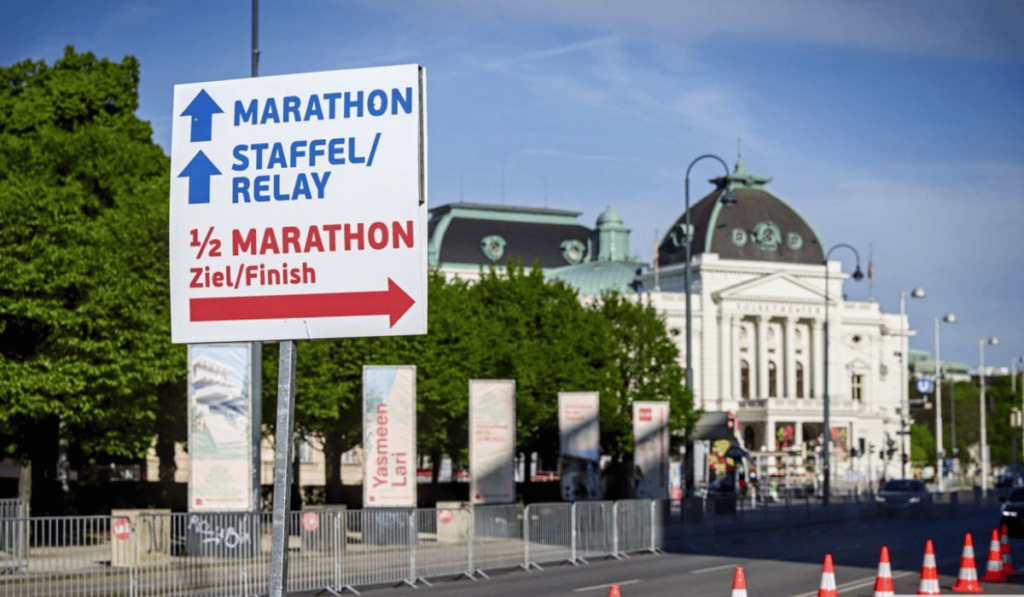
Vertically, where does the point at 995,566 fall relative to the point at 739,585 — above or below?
below

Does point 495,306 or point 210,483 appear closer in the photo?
point 210,483

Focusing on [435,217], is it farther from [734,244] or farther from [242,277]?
[242,277]

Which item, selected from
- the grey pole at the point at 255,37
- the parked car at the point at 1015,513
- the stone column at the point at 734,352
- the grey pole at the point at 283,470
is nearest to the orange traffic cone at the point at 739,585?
the grey pole at the point at 283,470

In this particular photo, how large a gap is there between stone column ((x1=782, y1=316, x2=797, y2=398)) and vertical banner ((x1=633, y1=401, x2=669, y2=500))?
104 m

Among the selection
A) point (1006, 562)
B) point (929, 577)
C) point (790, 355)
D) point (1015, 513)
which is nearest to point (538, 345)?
point (1015, 513)

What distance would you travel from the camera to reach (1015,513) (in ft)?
135

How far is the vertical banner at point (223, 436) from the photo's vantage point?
31266 millimetres

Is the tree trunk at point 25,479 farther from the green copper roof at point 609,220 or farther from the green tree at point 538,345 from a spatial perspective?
the green copper roof at point 609,220

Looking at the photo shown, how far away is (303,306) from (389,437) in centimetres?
2781

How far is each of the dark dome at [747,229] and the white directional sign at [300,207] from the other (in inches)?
5228

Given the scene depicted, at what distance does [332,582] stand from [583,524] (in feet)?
30.4

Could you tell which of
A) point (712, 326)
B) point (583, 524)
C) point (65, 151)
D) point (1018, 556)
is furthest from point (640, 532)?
point (712, 326)

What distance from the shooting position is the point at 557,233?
150m

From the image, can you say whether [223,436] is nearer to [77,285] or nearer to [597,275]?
[77,285]
